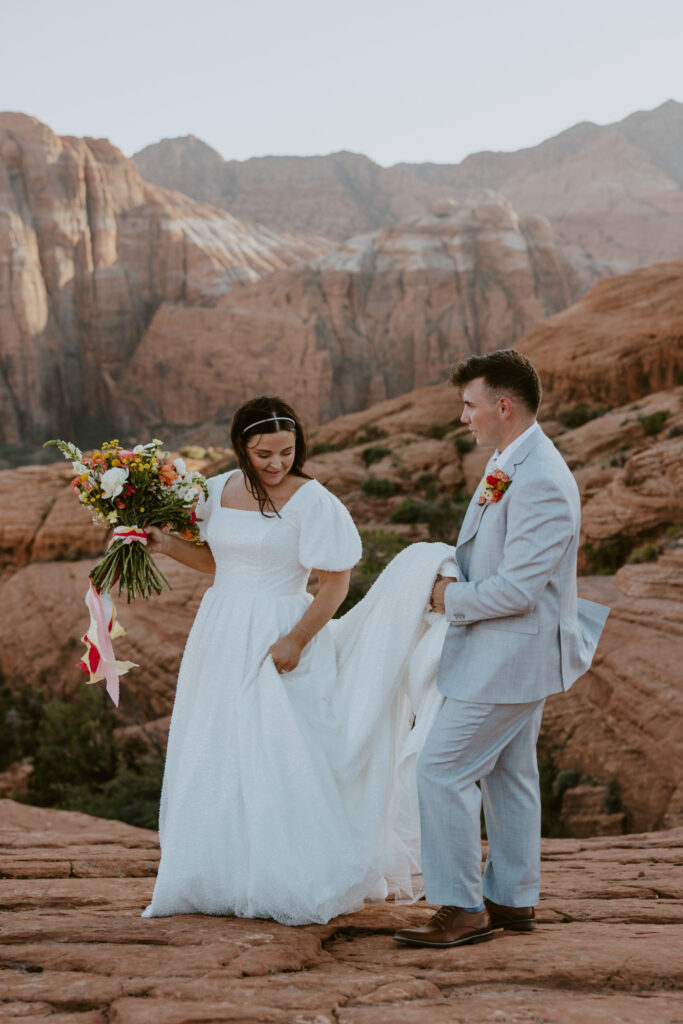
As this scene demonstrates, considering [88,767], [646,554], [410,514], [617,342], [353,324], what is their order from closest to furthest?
[646,554]
[88,767]
[410,514]
[617,342]
[353,324]

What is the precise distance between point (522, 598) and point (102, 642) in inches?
72.4

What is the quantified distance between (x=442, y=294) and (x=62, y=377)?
18273mm

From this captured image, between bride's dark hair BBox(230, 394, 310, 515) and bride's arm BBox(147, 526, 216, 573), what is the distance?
42cm

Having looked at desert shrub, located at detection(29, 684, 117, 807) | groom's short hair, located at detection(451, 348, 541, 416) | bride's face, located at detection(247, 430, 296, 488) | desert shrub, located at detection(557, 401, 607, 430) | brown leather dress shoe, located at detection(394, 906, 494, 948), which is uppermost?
desert shrub, located at detection(557, 401, 607, 430)

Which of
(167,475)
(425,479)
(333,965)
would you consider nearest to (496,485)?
(167,475)

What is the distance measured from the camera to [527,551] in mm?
2914

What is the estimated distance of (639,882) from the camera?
4.09m

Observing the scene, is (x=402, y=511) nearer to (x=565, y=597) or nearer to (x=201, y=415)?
(x=565, y=597)

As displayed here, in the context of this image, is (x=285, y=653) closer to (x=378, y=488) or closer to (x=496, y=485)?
(x=496, y=485)

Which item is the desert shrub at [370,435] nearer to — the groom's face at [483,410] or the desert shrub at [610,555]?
the desert shrub at [610,555]

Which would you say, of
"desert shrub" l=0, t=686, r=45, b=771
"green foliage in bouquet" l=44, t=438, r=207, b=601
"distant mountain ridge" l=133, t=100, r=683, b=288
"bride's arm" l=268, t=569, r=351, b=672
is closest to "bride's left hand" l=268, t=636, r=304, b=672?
"bride's arm" l=268, t=569, r=351, b=672

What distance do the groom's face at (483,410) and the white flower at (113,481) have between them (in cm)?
135

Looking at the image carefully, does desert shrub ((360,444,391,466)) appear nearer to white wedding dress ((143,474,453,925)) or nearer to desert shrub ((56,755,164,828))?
desert shrub ((56,755,164,828))

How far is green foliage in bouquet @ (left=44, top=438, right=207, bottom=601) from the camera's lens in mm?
3594
